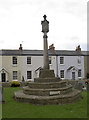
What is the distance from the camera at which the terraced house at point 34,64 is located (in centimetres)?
2741

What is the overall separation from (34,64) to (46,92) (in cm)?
1832

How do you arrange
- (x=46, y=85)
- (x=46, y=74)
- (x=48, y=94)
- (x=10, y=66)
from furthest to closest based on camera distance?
(x=10, y=66), (x=46, y=74), (x=46, y=85), (x=48, y=94)

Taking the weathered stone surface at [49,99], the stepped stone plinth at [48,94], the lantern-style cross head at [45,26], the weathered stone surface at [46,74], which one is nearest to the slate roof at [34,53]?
the lantern-style cross head at [45,26]

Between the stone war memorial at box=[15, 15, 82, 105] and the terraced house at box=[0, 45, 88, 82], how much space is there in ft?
49.9

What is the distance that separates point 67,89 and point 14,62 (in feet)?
59.5

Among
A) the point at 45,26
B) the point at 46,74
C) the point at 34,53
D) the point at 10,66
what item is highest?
the point at 45,26

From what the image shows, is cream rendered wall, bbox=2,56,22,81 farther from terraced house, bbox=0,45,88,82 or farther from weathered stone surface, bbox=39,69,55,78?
weathered stone surface, bbox=39,69,55,78

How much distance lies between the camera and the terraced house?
2741 centimetres

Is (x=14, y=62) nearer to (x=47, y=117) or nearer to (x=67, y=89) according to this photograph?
(x=67, y=89)

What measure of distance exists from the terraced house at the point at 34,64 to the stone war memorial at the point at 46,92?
15.2 meters

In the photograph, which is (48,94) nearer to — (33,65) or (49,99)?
(49,99)

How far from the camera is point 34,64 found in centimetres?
2880

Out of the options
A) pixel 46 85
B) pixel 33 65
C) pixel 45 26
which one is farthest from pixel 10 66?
pixel 46 85

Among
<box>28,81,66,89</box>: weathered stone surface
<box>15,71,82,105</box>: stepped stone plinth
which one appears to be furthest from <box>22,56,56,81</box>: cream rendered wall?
<box>28,81,66,89</box>: weathered stone surface
